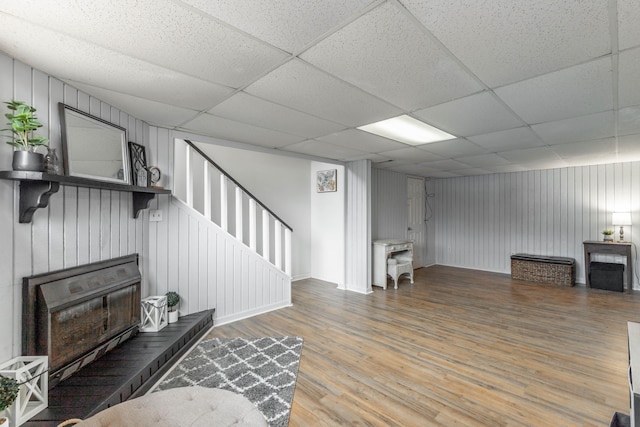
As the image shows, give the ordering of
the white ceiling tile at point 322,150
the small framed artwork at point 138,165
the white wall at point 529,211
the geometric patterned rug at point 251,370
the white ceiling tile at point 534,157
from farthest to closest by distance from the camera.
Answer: the white wall at point 529,211 < the white ceiling tile at point 534,157 < the white ceiling tile at point 322,150 < the small framed artwork at point 138,165 < the geometric patterned rug at point 251,370

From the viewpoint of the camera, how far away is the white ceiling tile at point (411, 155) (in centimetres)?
412

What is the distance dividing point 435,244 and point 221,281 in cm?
592

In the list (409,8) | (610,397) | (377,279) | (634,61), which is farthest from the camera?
(377,279)

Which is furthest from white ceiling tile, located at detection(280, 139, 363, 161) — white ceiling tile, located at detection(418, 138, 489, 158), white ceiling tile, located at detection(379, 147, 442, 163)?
white ceiling tile, located at detection(418, 138, 489, 158)

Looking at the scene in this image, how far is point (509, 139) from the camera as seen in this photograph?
3438 mm

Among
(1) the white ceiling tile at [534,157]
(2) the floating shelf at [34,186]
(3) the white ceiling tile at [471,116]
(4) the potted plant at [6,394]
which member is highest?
(3) the white ceiling tile at [471,116]

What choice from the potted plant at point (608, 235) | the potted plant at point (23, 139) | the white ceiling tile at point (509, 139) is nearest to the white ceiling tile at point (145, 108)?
the potted plant at point (23, 139)

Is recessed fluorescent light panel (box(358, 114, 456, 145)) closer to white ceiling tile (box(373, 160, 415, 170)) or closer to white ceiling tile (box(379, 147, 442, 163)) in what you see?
white ceiling tile (box(379, 147, 442, 163))

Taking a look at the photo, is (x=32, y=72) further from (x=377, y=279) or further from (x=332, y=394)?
(x=377, y=279)

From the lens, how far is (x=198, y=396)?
140cm

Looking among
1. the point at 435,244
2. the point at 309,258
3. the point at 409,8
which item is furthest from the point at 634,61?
the point at 435,244

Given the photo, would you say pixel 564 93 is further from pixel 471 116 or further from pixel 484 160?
pixel 484 160

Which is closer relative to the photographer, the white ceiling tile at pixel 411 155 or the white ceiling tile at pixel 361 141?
the white ceiling tile at pixel 361 141

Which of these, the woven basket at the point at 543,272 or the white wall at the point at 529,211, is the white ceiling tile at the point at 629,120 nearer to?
the white wall at the point at 529,211
